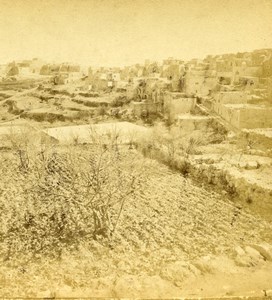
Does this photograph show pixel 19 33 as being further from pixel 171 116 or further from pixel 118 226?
pixel 171 116

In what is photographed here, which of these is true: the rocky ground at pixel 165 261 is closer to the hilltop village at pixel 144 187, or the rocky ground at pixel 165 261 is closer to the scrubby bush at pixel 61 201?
the hilltop village at pixel 144 187

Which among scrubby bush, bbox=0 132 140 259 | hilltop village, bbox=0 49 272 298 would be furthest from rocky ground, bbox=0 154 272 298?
scrubby bush, bbox=0 132 140 259

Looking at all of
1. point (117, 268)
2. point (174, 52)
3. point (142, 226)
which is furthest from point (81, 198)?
point (174, 52)

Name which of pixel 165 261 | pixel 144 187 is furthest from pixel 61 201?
pixel 165 261

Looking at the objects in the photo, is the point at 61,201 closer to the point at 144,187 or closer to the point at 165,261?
the point at 144,187

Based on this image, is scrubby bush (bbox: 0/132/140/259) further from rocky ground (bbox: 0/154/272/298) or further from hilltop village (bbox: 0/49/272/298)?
rocky ground (bbox: 0/154/272/298)

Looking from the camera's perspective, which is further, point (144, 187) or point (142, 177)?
point (142, 177)
